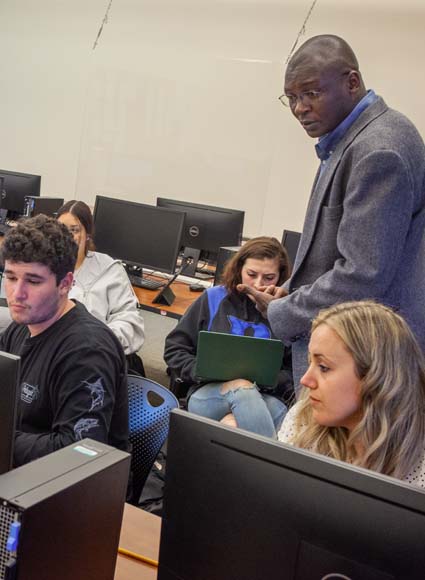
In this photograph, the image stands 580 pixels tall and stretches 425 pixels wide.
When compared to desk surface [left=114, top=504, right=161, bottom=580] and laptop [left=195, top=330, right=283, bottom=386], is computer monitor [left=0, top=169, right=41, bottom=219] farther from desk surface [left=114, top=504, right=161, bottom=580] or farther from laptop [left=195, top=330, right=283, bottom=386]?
desk surface [left=114, top=504, right=161, bottom=580]

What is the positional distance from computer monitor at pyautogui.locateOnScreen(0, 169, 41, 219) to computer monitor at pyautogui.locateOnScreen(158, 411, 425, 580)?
423cm

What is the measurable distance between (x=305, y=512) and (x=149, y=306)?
110 inches

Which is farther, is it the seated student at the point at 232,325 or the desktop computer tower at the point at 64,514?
the seated student at the point at 232,325

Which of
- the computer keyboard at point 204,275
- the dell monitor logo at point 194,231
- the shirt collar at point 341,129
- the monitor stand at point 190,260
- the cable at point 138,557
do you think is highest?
the shirt collar at point 341,129

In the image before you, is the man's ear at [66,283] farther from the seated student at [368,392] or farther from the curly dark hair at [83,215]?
the curly dark hair at [83,215]

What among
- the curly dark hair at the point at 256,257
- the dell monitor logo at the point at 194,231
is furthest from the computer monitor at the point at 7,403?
the dell monitor logo at the point at 194,231

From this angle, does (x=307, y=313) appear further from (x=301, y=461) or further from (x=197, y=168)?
(x=197, y=168)

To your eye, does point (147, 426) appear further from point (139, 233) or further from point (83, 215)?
point (139, 233)

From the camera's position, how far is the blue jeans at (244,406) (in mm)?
2436

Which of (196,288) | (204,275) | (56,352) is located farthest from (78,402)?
(204,275)

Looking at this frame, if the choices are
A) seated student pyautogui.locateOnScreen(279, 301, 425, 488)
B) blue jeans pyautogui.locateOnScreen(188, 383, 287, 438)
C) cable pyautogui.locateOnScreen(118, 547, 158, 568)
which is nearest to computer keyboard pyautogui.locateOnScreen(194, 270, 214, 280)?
blue jeans pyautogui.locateOnScreen(188, 383, 287, 438)

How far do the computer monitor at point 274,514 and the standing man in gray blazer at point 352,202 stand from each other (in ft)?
2.80

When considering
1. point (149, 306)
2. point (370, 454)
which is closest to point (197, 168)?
point (149, 306)

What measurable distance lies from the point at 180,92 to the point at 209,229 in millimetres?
1926
